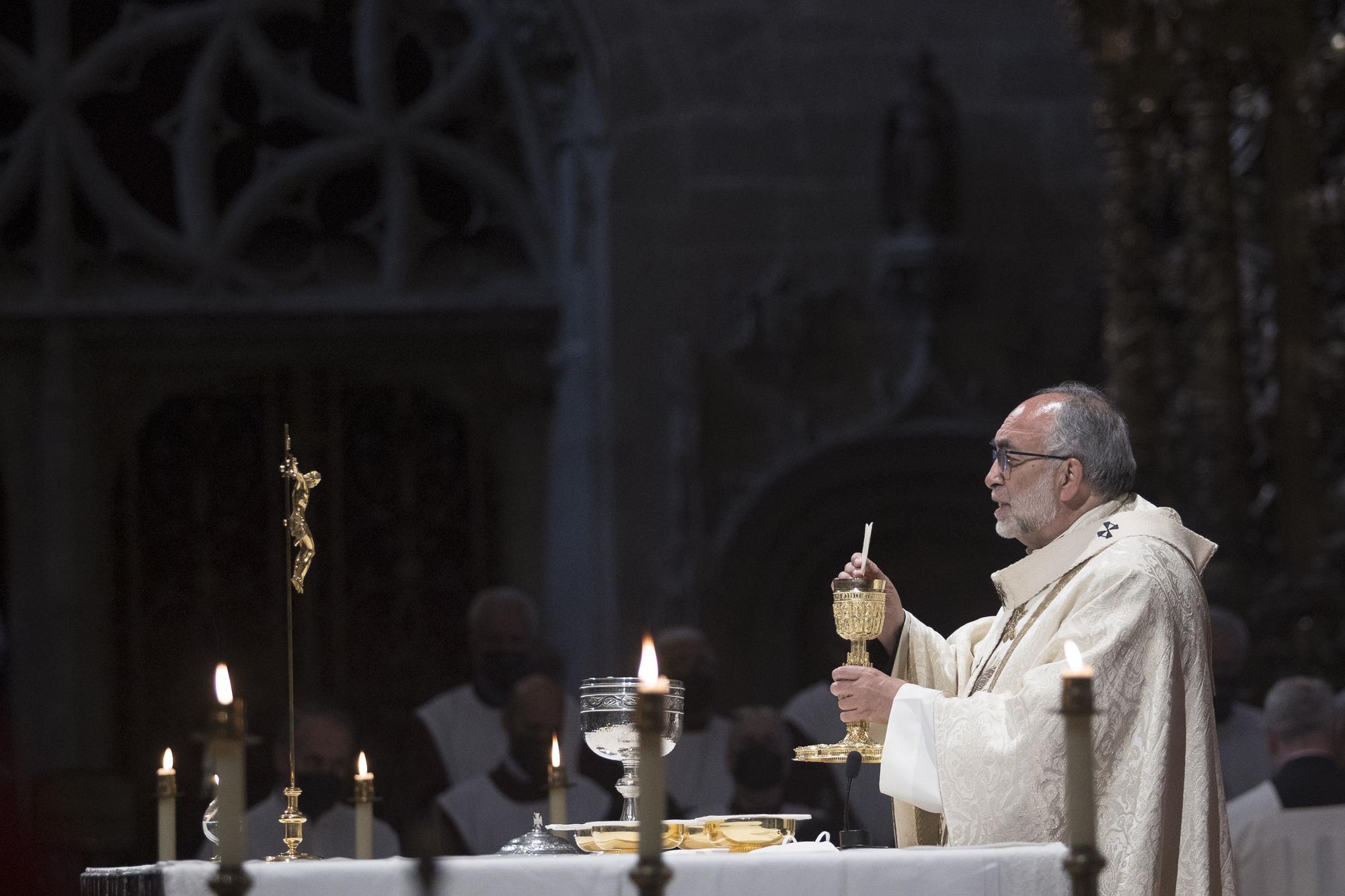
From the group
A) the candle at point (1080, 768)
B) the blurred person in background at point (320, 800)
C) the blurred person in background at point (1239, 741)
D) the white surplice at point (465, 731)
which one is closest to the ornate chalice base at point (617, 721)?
the candle at point (1080, 768)

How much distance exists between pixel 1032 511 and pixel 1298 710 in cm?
299

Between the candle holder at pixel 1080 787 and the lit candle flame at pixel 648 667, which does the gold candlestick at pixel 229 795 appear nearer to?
the lit candle flame at pixel 648 667

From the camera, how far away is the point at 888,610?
4.55m

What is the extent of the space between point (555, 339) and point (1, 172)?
2879 millimetres

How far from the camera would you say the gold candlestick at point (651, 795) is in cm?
306

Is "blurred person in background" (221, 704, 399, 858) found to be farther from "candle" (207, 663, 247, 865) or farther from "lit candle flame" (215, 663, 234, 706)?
"candle" (207, 663, 247, 865)

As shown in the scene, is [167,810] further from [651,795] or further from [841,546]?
[841,546]

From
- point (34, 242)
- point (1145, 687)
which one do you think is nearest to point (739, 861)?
point (1145, 687)

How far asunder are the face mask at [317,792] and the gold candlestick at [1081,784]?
17.4 ft

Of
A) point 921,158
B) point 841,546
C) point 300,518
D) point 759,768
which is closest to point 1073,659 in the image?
point 300,518

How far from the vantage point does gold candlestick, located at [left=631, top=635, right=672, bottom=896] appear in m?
3.06

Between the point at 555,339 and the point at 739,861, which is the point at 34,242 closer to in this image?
the point at 555,339

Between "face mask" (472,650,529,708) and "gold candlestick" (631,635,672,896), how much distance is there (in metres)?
6.04

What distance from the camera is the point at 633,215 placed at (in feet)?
35.3
